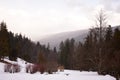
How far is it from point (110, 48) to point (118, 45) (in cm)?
214

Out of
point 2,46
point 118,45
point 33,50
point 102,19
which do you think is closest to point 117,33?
point 118,45

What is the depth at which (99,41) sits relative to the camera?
3725cm

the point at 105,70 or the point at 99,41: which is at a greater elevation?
the point at 99,41

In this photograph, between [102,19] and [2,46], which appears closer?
[102,19]

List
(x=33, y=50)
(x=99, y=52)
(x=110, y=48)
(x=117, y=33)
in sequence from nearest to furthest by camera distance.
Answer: (x=99, y=52), (x=110, y=48), (x=117, y=33), (x=33, y=50)

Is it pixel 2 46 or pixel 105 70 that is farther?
pixel 2 46

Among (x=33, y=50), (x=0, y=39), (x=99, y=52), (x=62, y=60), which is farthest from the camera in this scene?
(x=33, y=50)

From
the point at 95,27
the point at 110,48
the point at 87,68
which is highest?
the point at 95,27

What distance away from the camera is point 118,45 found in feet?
159

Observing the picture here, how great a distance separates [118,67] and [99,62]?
3351mm

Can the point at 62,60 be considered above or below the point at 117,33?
below

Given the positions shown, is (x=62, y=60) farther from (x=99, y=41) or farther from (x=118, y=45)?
(x=99, y=41)

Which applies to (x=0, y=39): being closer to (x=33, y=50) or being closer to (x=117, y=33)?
(x=117, y=33)

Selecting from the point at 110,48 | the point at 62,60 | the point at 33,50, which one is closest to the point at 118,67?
the point at 110,48
